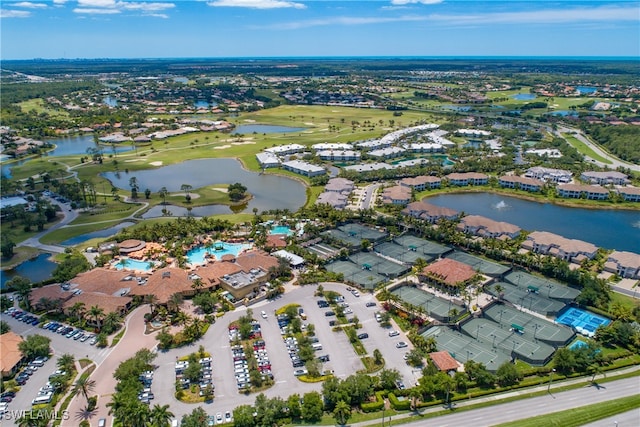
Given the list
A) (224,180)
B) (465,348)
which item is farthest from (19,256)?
(465,348)

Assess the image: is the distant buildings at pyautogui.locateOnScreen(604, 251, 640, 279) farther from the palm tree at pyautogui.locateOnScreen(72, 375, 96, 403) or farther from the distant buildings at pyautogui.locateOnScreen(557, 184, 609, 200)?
the palm tree at pyautogui.locateOnScreen(72, 375, 96, 403)

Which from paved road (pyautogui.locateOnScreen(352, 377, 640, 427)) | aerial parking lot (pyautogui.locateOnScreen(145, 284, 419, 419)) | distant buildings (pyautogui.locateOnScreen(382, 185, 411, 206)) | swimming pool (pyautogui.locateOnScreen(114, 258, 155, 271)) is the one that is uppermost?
distant buildings (pyautogui.locateOnScreen(382, 185, 411, 206))

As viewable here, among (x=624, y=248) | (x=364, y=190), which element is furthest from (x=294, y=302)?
(x=624, y=248)

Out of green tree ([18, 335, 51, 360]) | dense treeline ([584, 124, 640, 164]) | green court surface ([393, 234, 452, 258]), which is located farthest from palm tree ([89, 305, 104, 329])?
dense treeline ([584, 124, 640, 164])

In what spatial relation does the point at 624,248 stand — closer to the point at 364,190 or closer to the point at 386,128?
the point at 364,190

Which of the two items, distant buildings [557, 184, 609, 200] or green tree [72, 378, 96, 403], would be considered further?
distant buildings [557, 184, 609, 200]

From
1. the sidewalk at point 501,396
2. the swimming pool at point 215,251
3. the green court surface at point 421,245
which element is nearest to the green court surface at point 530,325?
the sidewalk at point 501,396
